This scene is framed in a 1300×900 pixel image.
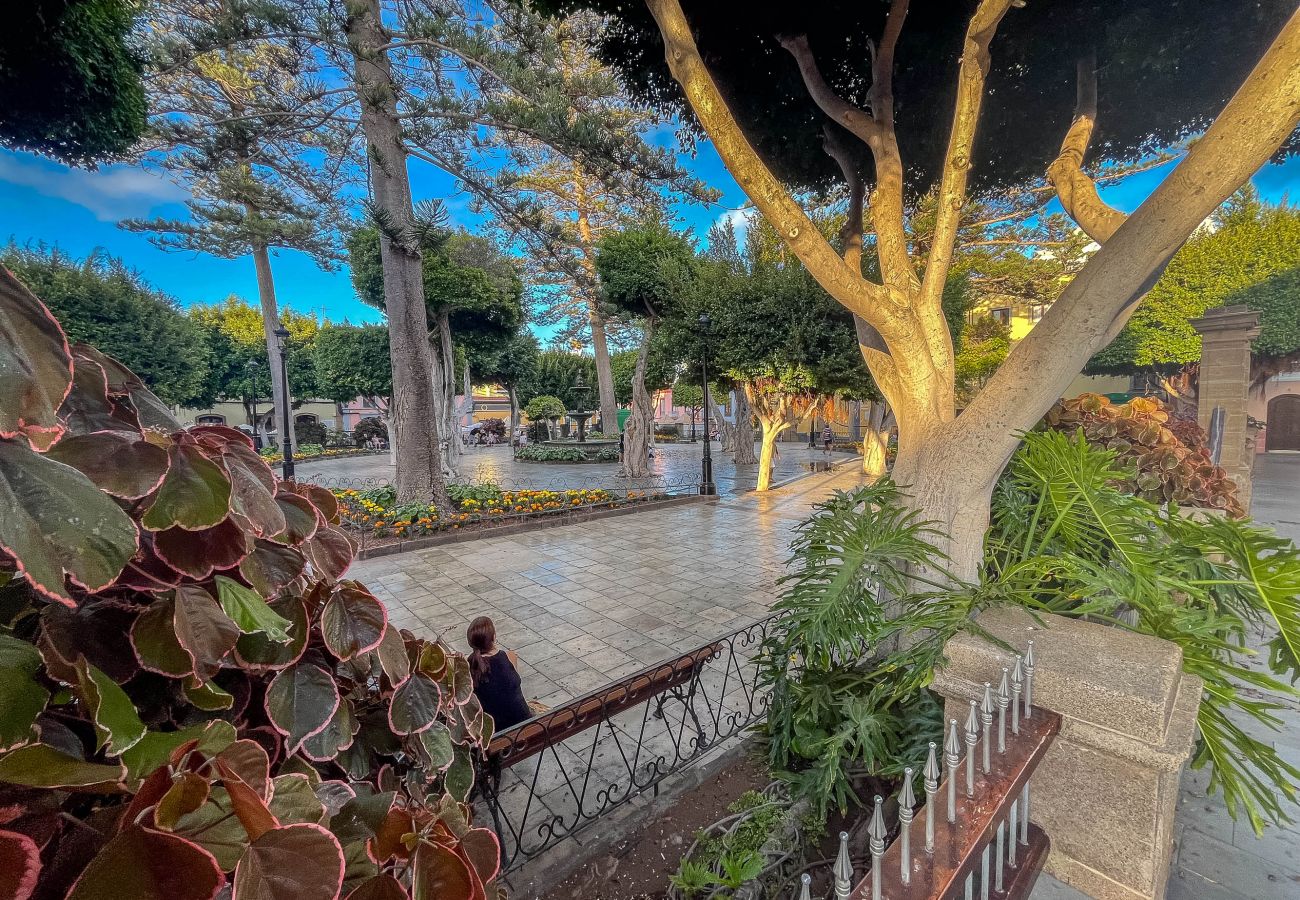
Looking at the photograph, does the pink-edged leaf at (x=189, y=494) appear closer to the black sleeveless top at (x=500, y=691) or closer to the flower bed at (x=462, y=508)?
the black sleeveless top at (x=500, y=691)

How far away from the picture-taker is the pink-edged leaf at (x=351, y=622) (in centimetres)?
94

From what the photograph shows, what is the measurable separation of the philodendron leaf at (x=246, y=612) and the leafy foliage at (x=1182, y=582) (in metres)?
2.38

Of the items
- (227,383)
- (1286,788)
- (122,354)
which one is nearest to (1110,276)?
(1286,788)

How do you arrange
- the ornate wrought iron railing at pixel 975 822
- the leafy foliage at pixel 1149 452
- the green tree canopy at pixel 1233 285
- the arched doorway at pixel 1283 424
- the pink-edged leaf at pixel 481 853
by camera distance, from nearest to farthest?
the pink-edged leaf at pixel 481 853, the ornate wrought iron railing at pixel 975 822, the leafy foliage at pixel 1149 452, the green tree canopy at pixel 1233 285, the arched doorway at pixel 1283 424

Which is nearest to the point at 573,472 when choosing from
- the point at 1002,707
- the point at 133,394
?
the point at 1002,707

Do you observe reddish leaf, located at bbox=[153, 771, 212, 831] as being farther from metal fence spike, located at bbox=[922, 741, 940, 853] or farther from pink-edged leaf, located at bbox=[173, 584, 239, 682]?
metal fence spike, located at bbox=[922, 741, 940, 853]

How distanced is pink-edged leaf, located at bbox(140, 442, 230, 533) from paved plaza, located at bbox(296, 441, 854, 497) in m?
11.5

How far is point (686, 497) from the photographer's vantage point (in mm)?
11211

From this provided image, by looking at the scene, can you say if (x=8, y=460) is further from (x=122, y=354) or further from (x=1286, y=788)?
(x=122, y=354)

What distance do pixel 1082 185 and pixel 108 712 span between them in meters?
4.19

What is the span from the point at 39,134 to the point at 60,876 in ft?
26.2

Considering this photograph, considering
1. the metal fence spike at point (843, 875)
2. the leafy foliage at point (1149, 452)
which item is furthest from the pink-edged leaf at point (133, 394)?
the leafy foliage at point (1149, 452)

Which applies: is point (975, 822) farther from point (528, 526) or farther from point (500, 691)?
point (528, 526)

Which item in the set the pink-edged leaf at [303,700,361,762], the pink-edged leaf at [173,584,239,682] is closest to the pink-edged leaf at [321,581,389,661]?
the pink-edged leaf at [303,700,361,762]
